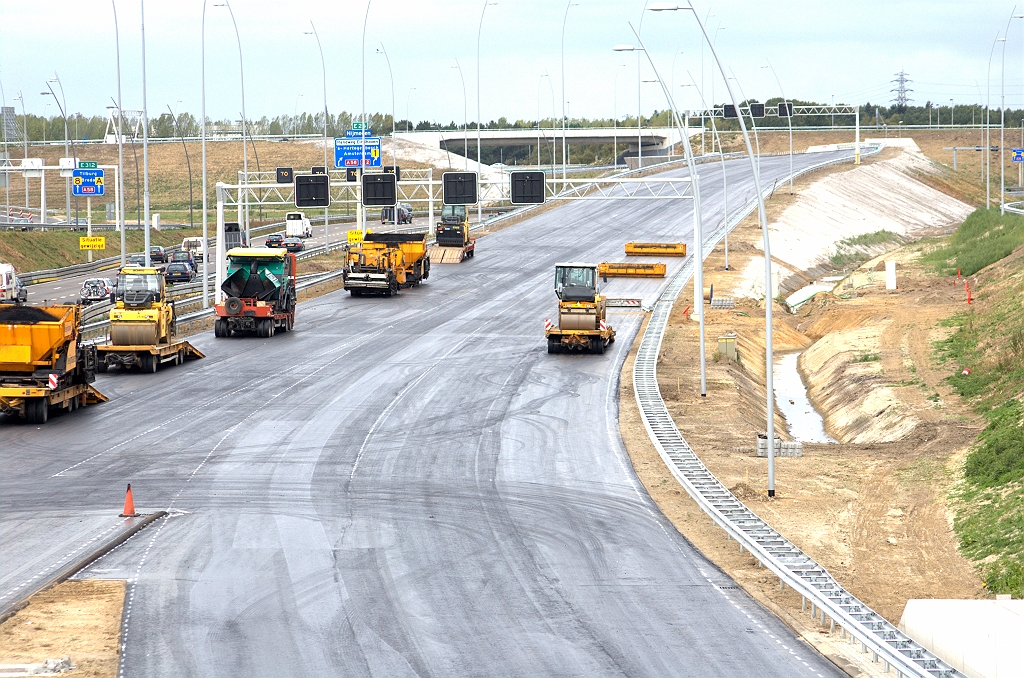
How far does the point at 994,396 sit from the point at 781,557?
17.9m

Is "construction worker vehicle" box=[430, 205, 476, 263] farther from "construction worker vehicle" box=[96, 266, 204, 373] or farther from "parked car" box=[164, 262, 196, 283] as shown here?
"construction worker vehicle" box=[96, 266, 204, 373]

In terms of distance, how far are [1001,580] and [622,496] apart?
8103 mm

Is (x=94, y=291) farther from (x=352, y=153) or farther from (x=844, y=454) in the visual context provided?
(x=844, y=454)

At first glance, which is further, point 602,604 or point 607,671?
point 602,604

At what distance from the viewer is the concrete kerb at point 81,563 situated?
1820 centimetres

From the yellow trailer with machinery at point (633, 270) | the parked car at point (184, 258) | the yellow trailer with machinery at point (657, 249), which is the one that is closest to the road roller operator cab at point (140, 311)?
the yellow trailer with machinery at point (633, 270)

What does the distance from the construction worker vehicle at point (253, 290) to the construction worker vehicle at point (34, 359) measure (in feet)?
47.9

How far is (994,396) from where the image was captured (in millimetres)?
35250

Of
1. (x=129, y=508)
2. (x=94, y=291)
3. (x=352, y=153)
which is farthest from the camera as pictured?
(x=352, y=153)

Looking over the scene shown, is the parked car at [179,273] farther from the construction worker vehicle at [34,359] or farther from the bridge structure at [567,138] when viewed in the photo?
the bridge structure at [567,138]

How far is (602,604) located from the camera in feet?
61.0

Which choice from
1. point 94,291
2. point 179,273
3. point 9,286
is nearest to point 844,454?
point 94,291

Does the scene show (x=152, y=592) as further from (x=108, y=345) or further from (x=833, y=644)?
(x=108, y=345)

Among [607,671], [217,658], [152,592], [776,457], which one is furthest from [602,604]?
[776,457]
